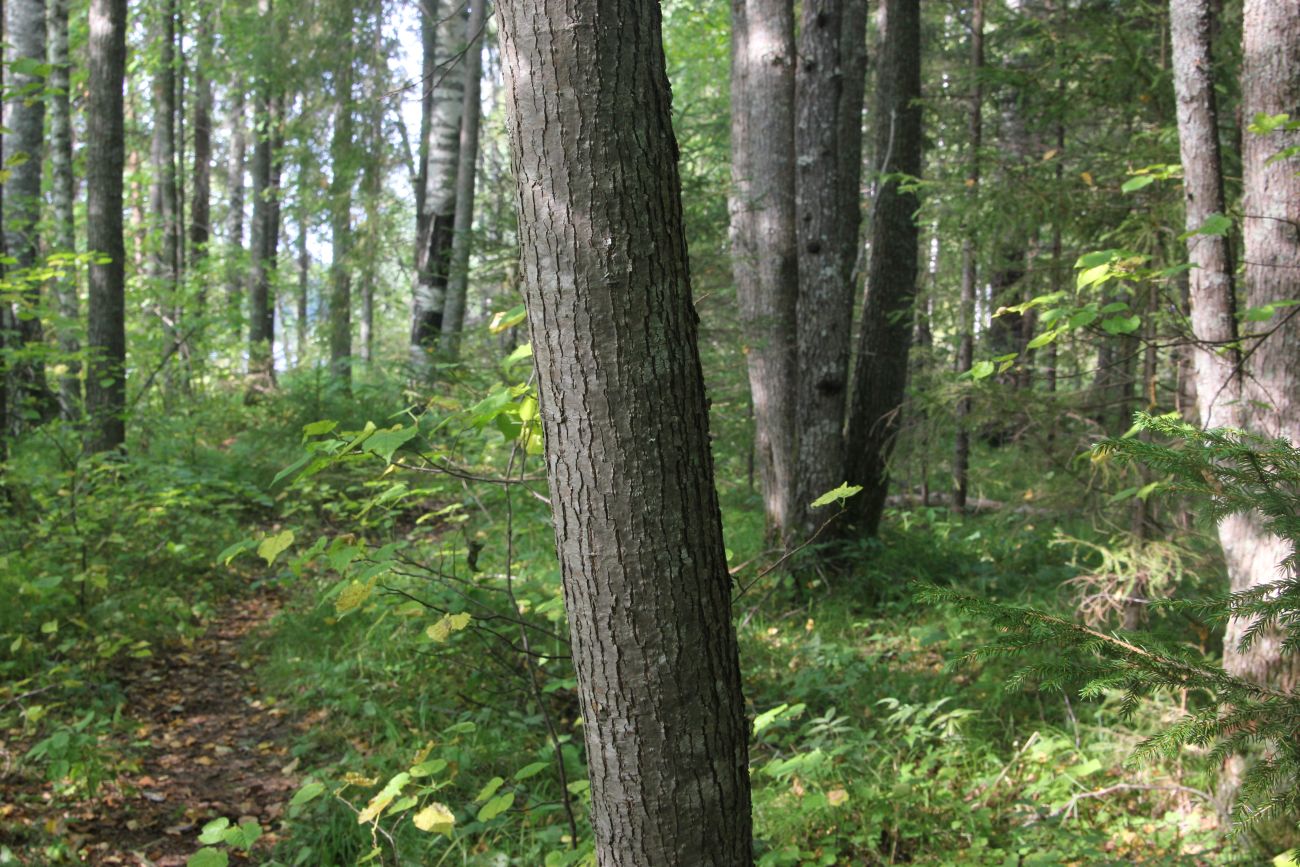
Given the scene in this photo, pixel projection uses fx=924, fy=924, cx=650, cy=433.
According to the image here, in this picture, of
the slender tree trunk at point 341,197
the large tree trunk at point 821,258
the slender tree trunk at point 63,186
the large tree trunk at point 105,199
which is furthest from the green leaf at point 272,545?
the slender tree trunk at point 341,197

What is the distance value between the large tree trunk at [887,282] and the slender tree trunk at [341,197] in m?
6.59

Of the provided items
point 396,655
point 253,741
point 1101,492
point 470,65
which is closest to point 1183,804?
point 1101,492

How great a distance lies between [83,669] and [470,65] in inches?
362

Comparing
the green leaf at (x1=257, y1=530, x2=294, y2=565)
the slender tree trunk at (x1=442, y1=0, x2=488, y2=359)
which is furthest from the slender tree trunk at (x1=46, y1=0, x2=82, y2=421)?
the green leaf at (x1=257, y1=530, x2=294, y2=565)

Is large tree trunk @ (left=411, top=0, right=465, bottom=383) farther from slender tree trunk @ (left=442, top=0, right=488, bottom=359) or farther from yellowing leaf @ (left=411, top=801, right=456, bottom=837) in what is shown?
yellowing leaf @ (left=411, top=801, right=456, bottom=837)

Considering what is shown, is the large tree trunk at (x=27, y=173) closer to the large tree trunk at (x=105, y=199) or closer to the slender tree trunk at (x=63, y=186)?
the slender tree trunk at (x=63, y=186)

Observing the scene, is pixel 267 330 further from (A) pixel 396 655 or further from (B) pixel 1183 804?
(B) pixel 1183 804

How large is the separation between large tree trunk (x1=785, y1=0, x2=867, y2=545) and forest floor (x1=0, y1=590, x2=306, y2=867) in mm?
3515

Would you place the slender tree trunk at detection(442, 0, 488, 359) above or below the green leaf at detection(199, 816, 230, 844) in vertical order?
above

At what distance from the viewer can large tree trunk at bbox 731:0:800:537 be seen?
657 centimetres

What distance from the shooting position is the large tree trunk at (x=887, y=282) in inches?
267

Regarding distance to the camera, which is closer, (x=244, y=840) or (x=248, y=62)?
(x=244, y=840)

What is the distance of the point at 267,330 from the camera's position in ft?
51.8

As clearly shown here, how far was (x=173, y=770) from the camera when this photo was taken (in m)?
4.33
